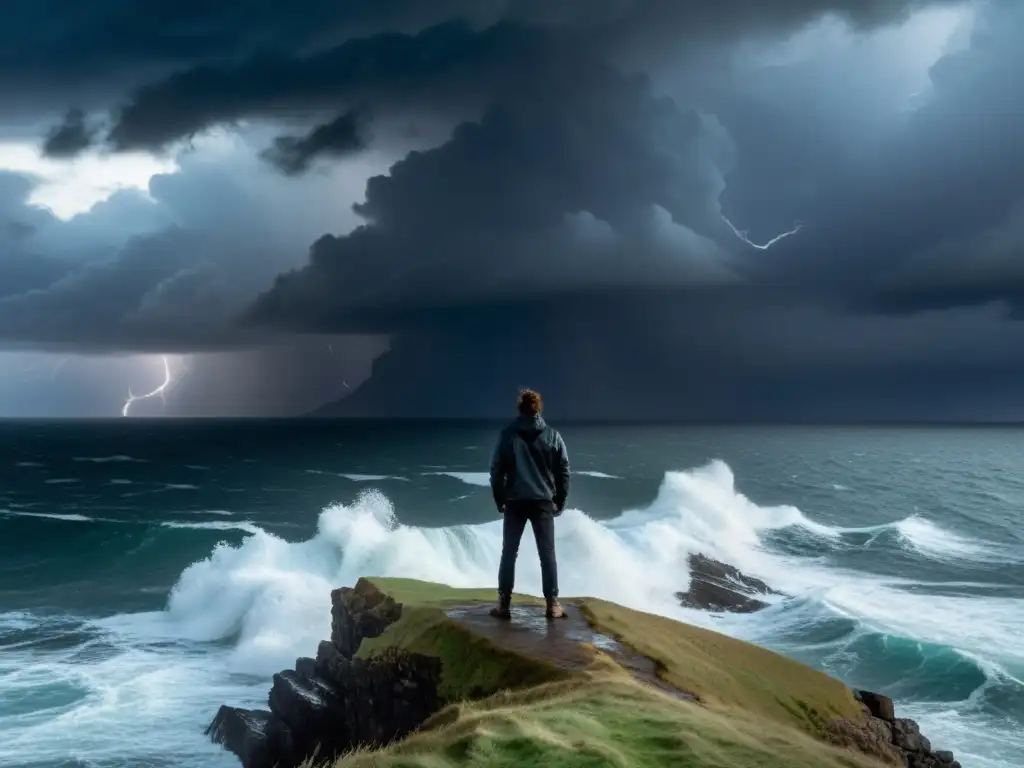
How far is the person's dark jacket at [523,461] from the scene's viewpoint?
992 centimetres

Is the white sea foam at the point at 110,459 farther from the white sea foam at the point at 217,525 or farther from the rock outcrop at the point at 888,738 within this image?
the rock outcrop at the point at 888,738

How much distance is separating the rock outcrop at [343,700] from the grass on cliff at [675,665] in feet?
1.26

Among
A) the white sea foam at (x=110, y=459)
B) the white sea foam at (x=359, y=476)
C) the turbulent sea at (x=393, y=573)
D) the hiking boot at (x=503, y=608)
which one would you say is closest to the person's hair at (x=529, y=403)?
the hiking boot at (x=503, y=608)

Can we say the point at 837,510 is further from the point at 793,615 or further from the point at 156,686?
the point at 156,686

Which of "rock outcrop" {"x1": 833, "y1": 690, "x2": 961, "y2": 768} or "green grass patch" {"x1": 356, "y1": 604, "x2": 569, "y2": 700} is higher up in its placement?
"green grass patch" {"x1": 356, "y1": 604, "x2": 569, "y2": 700}

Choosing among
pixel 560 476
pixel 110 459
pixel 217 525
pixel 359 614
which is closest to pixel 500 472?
pixel 560 476

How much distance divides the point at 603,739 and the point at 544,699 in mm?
1653

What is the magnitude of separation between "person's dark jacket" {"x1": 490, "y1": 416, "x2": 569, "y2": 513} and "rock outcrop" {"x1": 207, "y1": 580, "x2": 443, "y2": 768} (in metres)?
2.59

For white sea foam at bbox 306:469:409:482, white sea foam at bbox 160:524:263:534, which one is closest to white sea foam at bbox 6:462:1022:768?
white sea foam at bbox 160:524:263:534

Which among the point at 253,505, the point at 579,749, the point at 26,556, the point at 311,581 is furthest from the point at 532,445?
the point at 253,505

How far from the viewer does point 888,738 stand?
10.2m

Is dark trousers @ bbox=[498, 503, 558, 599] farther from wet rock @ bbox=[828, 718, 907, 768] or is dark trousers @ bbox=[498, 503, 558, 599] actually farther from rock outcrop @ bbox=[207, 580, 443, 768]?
wet rock @ bbox=[828, 718, 907, 768]

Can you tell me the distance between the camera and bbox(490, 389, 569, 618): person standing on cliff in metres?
9.93

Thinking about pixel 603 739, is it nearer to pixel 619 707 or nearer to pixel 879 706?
pixel 619 707
